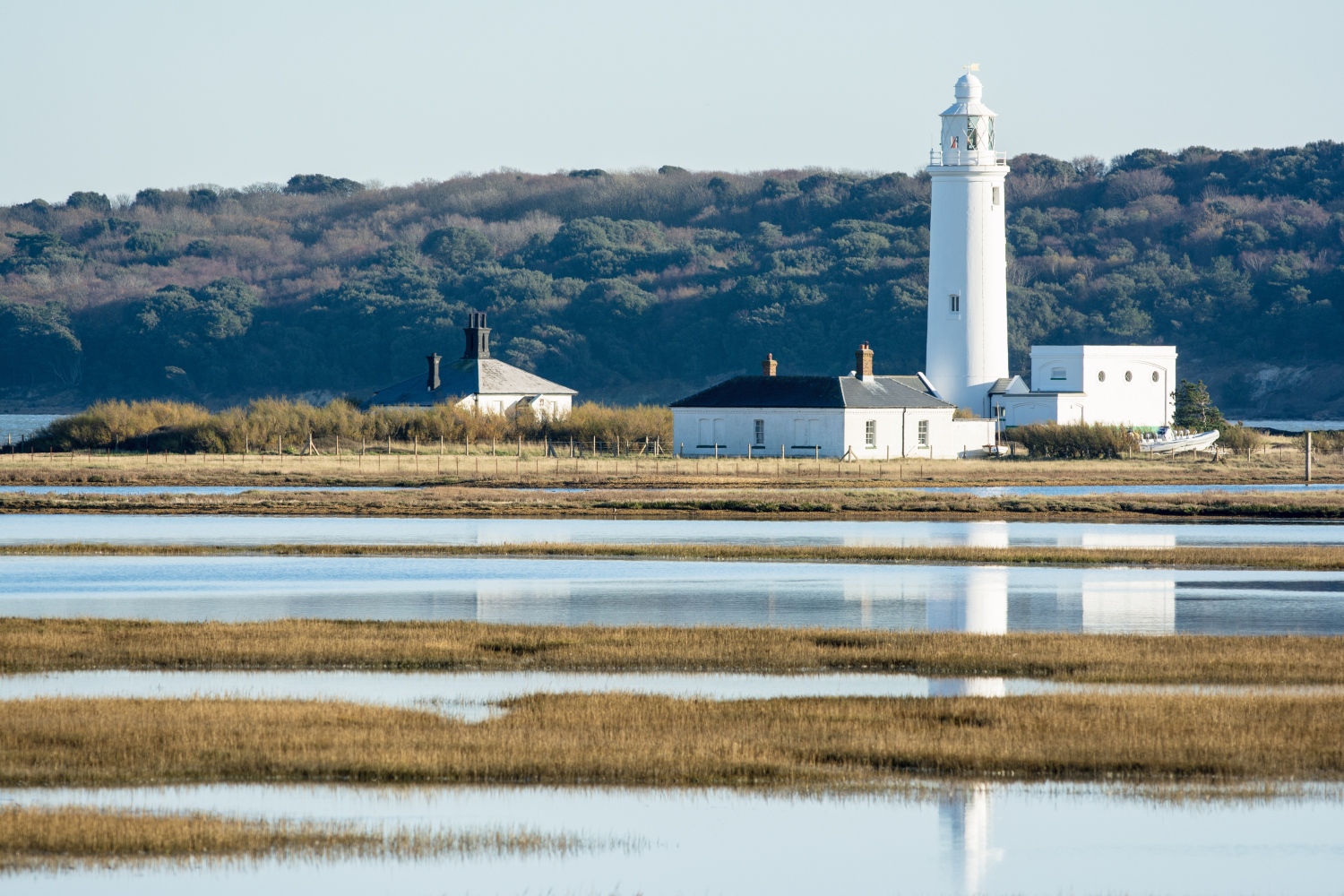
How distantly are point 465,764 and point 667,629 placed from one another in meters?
6.84

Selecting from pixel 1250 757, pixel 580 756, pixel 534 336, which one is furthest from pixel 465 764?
pixel 534 336

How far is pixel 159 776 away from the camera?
41.8ft

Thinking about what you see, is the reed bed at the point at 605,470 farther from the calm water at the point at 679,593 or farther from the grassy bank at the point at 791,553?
the calm water at the point at 679,593

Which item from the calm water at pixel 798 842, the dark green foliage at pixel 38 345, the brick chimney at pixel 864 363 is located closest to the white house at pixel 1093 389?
the brick chimney at pixel 864 363

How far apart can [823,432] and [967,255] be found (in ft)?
31.0

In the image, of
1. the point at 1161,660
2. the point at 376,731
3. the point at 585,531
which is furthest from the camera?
the point at 585,531

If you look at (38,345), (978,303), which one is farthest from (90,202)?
(978,303)

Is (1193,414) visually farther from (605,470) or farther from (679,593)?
(679,593)

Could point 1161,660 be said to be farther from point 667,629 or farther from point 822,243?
point 822,243

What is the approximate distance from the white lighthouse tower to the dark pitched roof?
4.29m

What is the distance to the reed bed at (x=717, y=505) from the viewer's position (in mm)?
39656

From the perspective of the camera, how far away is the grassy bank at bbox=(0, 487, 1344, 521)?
39.7 meters

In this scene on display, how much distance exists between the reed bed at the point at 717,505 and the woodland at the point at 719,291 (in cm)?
6217

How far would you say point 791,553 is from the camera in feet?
99.7
